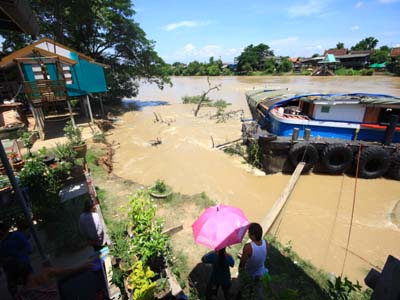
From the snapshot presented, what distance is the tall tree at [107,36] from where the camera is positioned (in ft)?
48.4

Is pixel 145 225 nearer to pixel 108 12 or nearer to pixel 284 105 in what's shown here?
pixel 284 105

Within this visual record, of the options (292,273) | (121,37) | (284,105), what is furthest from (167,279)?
(121,37)

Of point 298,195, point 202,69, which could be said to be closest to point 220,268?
point 298,195

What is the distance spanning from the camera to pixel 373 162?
27.5ft

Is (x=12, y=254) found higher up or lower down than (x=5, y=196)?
higher up

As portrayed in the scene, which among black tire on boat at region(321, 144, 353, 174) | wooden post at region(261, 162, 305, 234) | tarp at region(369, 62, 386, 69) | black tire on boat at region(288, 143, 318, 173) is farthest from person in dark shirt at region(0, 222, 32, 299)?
tarp at region(369, 62, 386, 69)

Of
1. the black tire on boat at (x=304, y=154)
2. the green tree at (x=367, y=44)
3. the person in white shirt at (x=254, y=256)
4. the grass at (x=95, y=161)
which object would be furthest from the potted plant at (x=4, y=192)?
the green tree at (x=367, y=44)

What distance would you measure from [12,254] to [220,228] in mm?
2789

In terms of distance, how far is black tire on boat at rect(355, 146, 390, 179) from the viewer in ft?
26.5

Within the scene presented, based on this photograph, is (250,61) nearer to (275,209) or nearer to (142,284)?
(275,209)

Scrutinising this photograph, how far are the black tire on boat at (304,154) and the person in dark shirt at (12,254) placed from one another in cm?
818

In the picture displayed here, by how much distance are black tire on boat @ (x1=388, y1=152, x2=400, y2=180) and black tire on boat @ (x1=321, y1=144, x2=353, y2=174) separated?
1502 mm

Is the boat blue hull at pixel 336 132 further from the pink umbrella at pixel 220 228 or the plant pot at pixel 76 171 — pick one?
the plant pot at pixel 76 171

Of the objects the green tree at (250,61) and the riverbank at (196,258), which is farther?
the green tree at (250,61)
